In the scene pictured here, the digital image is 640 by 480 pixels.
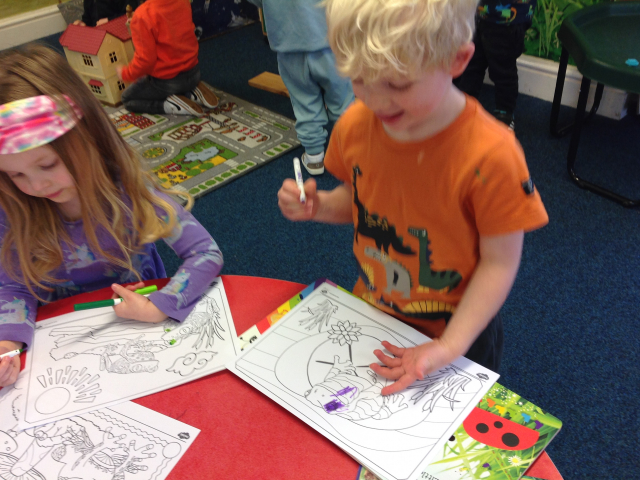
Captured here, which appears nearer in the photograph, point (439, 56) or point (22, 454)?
point (439, 56)

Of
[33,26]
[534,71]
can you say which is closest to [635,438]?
[534,71]

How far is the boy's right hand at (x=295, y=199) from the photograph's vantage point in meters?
0.69

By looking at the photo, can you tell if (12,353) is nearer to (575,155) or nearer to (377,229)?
(377,229)

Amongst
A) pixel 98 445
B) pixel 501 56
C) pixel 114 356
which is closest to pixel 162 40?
pixel 501 56

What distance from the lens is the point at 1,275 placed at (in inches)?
32.3

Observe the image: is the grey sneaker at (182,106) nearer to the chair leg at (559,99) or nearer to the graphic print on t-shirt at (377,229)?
the chair leg at (559,99)

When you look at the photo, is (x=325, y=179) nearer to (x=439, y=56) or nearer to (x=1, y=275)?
(x=1, y=275)

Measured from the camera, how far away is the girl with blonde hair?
2.30ft

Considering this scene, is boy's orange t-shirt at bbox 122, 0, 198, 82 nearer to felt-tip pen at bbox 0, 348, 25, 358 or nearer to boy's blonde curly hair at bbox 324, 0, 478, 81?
felt-tip pen at bbox 0, 348, 25, 358

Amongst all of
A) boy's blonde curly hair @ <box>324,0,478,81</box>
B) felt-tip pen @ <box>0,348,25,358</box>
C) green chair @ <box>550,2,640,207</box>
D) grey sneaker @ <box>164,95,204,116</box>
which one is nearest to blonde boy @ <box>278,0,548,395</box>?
boy's blonde curly hair @ <box>324,0,478,81</box>

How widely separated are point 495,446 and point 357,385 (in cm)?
16

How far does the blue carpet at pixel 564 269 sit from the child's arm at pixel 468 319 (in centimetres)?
71

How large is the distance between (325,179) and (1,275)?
1387 mm

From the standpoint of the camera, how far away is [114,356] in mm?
703
